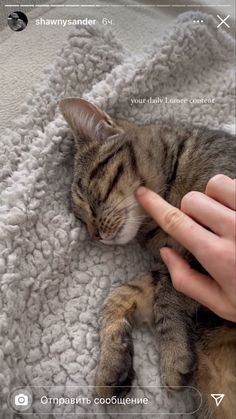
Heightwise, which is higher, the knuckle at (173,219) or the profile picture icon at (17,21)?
the profile picture icon at (17,21)

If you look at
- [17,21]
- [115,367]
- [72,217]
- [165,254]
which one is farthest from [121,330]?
[17,21]

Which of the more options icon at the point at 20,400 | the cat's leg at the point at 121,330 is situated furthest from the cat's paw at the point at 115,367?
the more options icon at the point at 20,400

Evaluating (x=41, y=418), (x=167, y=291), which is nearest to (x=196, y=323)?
(x=167, y=291)

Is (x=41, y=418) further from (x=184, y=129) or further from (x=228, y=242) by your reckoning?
(x=184, y=129)

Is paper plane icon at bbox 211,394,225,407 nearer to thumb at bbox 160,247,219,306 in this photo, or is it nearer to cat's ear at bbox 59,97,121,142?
thumb at bbox 160,247,219,306

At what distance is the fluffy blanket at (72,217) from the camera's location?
3.28 ft

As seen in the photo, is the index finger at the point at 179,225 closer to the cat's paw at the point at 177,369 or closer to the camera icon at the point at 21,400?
the cat's paw at the point at 177,369

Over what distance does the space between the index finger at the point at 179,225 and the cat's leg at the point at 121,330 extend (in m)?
0.18

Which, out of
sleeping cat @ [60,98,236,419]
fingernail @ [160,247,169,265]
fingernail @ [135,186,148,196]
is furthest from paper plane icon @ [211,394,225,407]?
Answer: fingernail @ [135,186,148,196]

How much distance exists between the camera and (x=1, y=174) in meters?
1.16

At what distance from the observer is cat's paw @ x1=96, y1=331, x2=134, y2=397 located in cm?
98

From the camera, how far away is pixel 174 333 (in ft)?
3.36

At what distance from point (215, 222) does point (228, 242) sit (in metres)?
0.06

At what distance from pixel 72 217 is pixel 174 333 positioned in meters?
0.36
